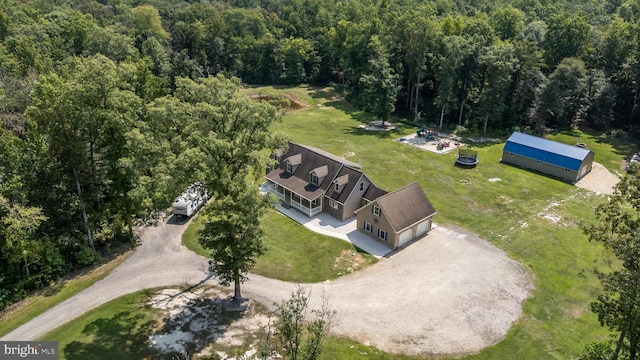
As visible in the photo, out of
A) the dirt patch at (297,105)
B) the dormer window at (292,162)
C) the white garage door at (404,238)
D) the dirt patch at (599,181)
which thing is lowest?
the white garage door at (404,238)

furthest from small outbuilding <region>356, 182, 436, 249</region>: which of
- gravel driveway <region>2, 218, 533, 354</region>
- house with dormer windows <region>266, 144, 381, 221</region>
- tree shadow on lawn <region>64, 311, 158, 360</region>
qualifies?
tree shadow on lawn <region>64, 311, 158, 360</region>

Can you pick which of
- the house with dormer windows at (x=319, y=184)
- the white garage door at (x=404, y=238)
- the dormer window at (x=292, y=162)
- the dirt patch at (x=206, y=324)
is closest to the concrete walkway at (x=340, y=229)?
the house with dormer windows at (x=319, y=184)

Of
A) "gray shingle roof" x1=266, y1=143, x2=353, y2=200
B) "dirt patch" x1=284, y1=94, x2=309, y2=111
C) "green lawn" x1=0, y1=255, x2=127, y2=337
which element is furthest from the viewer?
"dirt patch" x1=284, y1=94, x2=309, y2=111

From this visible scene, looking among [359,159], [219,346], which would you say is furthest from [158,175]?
[359,159]

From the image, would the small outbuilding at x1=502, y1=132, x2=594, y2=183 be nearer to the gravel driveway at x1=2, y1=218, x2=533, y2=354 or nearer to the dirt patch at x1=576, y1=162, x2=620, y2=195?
the dirt patch at x1=576, y1=162, x2=620, y2=195

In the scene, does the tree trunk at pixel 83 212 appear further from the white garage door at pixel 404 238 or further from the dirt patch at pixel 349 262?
the white garage door at pixel 404 238

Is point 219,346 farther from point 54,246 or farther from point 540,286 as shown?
point 540,286
